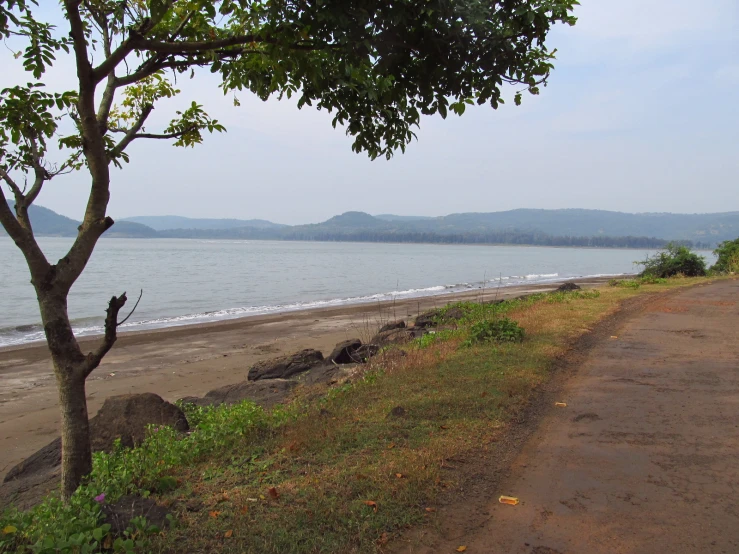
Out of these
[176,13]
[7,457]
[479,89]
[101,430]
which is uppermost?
[176,13]

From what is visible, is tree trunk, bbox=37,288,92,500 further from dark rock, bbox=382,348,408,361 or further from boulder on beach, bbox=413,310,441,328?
boulder on beach, bbox=413,310,441,328

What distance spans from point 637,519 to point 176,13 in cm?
512

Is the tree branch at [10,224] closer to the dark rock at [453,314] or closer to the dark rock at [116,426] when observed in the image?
the dark rock at [116,426]

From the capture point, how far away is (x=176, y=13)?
490cm

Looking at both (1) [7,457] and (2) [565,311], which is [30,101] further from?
(2) [565,311]

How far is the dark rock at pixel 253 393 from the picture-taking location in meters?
8.98

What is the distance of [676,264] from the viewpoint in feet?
87.4

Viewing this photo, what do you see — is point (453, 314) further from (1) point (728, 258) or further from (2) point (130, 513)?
(1) point (728, 258)

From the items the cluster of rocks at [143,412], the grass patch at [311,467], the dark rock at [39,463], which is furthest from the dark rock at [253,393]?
the dark rock at [39,463]

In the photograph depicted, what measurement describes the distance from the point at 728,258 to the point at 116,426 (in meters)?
30.6

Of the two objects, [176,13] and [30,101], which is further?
[176,13]

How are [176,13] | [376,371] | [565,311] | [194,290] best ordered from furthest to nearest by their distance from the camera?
[194,290], [565,311], [376,371], [176,13]

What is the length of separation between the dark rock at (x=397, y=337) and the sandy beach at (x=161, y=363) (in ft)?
7.37

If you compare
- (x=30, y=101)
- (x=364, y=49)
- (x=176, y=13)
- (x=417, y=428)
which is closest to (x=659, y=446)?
(x=417, y=428)
